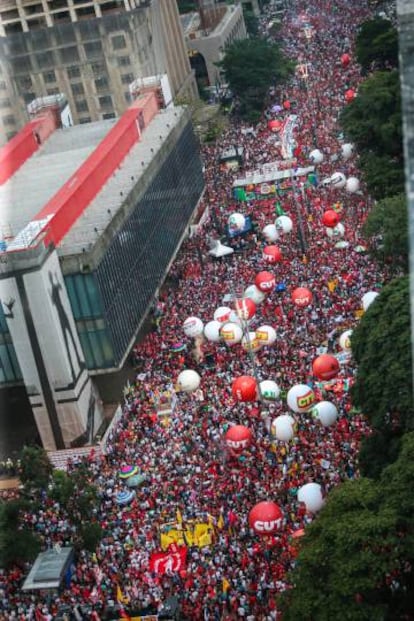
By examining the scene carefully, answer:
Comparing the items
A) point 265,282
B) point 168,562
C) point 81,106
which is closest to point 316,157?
point 81,106

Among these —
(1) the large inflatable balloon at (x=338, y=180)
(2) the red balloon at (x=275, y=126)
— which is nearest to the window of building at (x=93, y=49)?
(2) the red balloon at (x=275, y=126)

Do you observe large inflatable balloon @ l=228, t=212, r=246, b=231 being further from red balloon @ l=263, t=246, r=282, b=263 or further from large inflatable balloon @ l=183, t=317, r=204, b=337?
large inflatable balloon @ l=183, t=317, r=204, b=337

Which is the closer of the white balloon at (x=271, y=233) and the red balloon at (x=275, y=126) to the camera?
the white balloon at (x=271, y=233)

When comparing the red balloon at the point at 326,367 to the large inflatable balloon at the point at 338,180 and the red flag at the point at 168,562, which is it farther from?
the large inflatable balloon at the point at 338,180

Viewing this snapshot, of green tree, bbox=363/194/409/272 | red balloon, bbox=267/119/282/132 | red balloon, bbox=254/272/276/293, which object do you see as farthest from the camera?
red balloon, bbox=267/119/282/132

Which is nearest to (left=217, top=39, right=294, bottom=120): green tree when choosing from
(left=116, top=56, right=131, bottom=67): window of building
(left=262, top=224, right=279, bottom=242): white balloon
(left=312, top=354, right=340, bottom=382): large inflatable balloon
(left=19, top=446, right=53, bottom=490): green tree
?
(left=116, top=56, right=131, bottom=67): window of building

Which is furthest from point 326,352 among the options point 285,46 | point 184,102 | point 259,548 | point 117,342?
point 285,46

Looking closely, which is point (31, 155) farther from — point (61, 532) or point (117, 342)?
point (61, 532)
